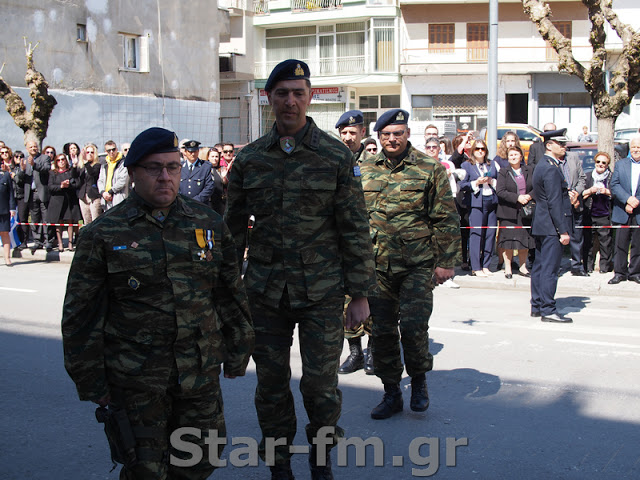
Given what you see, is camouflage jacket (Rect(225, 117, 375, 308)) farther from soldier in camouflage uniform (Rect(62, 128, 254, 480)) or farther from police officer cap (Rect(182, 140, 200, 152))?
police officer cap (Rect(182, 140, 200, 152))

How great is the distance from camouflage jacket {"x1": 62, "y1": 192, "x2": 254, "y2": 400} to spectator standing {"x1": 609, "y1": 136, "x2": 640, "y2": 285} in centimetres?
903

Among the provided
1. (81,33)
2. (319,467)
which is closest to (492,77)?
(319,467)

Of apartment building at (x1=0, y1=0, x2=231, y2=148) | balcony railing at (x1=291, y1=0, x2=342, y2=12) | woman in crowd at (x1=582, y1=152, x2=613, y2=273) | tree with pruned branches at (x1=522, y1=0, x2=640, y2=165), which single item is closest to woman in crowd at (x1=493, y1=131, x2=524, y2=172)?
woman in crowd at (x1=582, y1=152, x2=613, y2=273)

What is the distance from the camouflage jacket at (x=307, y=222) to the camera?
407 centimetres

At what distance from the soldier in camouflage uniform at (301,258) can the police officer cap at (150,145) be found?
89 cm

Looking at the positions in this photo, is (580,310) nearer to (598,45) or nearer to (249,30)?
(598,45)

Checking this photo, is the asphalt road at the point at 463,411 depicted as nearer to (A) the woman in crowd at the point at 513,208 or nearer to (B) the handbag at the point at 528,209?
(A) the woman in crowd at the point at 513,208

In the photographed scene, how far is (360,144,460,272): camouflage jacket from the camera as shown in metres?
5.41

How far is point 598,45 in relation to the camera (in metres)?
13.7

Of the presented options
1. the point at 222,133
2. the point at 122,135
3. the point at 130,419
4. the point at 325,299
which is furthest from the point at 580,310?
the point at 222,133

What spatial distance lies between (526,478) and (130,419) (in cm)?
240

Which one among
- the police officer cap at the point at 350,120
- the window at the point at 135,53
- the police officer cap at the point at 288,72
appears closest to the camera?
the police officer cap at the point at 288,72

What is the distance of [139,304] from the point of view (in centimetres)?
324

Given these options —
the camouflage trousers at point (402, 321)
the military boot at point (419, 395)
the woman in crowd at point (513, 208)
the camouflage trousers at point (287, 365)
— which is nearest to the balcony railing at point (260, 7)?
the woman in crowd at point (513, 208)
